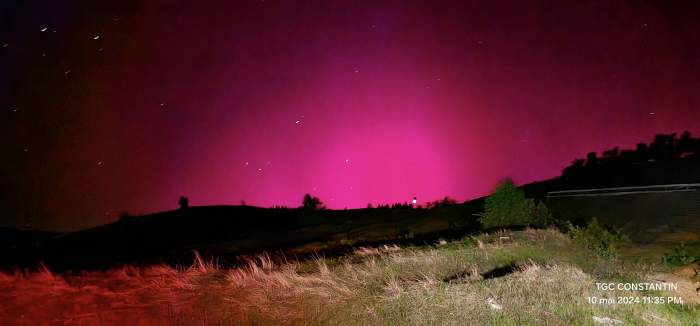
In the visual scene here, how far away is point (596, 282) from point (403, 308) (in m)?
3.83

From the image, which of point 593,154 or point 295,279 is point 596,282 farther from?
point 593,154

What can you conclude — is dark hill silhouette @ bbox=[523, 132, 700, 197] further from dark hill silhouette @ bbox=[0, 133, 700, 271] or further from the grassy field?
the grassy field

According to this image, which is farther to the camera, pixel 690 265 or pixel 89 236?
pixel 89 236

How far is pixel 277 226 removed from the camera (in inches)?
1679

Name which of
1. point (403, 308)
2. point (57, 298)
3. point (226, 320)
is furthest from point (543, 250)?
point (57, 298)

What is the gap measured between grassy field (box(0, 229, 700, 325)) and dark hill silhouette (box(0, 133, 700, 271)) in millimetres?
9338

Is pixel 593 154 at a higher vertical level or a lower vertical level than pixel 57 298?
higher

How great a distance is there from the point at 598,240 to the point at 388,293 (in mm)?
7329

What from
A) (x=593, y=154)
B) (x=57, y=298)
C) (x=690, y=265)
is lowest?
(x=690, y=265)

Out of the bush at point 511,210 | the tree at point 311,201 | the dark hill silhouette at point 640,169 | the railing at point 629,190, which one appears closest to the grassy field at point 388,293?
the bush at point 511,210

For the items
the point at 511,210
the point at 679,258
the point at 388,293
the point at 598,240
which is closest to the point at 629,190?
the point at 511,210

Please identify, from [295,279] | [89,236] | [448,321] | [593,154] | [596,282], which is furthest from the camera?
[593,154]

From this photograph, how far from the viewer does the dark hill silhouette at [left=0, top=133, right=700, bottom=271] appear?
2764cm

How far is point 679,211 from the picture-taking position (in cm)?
1980
